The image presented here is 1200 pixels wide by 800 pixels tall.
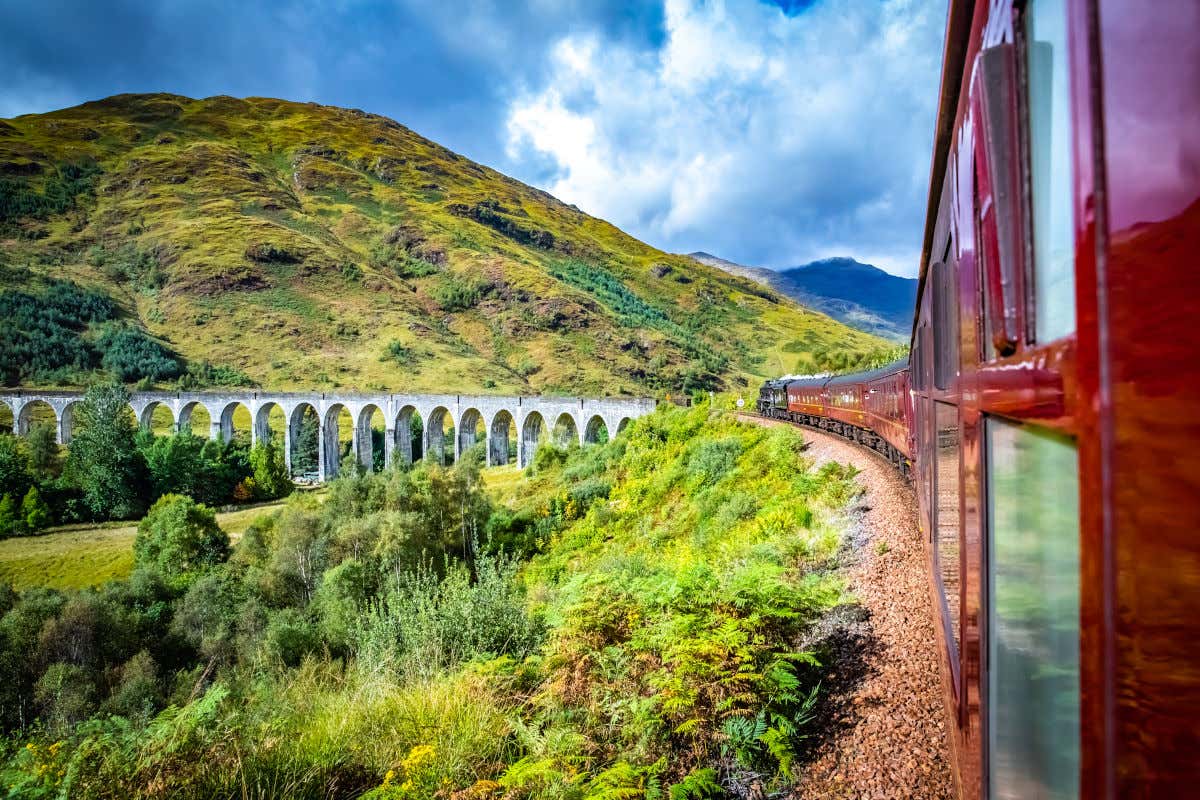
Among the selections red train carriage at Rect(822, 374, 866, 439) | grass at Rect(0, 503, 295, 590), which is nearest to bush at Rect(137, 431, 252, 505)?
grass at Rect(0, 503, 295, 590)

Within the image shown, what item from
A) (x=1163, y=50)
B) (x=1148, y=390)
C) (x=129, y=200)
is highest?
(x=129, y=200)

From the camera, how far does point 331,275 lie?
95625 millimetres

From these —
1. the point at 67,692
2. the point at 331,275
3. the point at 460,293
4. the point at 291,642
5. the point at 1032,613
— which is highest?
the point at 331,275

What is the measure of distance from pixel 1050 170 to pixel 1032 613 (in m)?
0.66

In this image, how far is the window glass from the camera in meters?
0.72

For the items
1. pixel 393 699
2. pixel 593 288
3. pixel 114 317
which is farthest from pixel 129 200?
pixel 393 699

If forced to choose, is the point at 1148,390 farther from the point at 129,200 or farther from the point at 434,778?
the point at 129,200

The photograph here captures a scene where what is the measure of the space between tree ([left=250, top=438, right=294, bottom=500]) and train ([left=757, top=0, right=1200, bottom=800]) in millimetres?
52044

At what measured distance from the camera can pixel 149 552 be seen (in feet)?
80.4

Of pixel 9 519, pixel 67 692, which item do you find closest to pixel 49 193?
pixel 9 519

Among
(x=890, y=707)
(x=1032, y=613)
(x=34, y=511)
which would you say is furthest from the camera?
(x=34, y=511)

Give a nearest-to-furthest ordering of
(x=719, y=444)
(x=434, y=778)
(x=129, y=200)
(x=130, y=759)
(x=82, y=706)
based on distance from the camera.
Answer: (x=130, y=759), (x=434, y=778), (x=82, y=706), (x=719, y=444), (x=129, y=200)

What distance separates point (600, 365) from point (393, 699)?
74.0 metres

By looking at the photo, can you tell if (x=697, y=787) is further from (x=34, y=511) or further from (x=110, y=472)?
(x=110, y=472)
